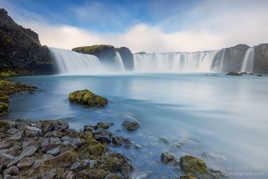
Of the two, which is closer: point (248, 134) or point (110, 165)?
point (110, 165)

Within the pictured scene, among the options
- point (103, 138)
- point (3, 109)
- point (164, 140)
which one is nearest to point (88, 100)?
point (3, 109)

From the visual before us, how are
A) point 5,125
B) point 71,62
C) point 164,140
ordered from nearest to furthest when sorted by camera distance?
point 5,125 → point 164,140 → point 71,62

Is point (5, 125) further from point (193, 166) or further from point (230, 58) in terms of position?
point (230, 58)

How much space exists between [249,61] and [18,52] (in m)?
67.6

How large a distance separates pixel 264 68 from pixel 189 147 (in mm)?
60898

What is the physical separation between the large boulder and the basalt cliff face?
2501 inches

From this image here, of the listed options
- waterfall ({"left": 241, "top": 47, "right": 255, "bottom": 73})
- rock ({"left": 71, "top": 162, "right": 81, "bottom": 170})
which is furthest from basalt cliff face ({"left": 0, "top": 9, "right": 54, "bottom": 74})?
waterfall ({"left": 241, "top": 47, "right": 255, "bottom": 73})

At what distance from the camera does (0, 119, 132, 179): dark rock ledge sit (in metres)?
2.05

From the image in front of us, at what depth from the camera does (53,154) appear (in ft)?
8.29

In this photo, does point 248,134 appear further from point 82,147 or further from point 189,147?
point 82,147

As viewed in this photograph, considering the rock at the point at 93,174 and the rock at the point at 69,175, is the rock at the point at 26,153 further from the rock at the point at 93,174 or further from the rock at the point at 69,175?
the rock at the point at 93,174

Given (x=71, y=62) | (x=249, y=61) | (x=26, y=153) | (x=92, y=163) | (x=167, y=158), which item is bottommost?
(x=167, y=158)

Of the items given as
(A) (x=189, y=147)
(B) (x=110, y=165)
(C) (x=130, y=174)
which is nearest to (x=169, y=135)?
(A) (x=189, y=147)

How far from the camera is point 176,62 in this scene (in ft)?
190
